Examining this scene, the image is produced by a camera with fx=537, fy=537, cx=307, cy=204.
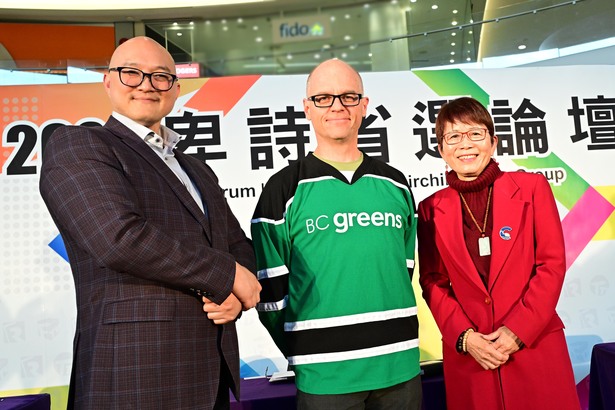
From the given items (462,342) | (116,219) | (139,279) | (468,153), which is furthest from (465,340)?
(116,219)

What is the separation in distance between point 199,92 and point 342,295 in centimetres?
270

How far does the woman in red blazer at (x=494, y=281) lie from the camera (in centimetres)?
177

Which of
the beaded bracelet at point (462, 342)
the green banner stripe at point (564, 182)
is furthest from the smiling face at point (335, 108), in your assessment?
the green banner stripe at point (564, 182)

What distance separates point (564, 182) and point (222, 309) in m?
3.40

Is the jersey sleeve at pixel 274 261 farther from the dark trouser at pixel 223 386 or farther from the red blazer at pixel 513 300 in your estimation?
the red blazer at pixel 513 300

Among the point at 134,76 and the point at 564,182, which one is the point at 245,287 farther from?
the point at 564,182

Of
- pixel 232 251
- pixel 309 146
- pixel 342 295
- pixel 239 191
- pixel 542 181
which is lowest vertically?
pixel 342 295

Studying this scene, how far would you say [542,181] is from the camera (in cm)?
192

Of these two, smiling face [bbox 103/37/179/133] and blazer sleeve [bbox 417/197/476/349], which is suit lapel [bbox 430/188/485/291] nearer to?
blazer sleeve [bbox 417/197/476/349]

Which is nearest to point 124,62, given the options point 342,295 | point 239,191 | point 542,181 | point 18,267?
point 342,295

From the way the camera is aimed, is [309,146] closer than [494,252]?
No

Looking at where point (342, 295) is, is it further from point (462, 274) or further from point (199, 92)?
point (199, 92)

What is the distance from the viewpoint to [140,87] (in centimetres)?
158

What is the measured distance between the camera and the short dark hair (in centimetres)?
193
